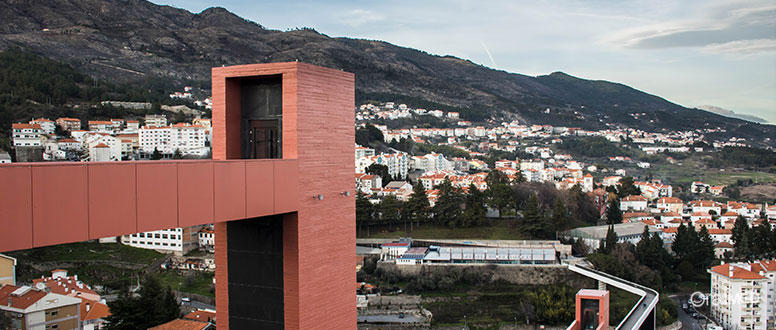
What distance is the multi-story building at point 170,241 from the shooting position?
24.9 m

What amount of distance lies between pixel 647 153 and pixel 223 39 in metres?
54.7

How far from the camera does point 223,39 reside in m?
79.8

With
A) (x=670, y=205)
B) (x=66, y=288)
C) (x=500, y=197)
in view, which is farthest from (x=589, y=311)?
(x=670, y=205)

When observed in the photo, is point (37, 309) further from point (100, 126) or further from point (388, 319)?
point (100, 126)

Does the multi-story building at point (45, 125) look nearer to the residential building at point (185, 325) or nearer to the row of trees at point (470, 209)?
the row of trees at point (470, 209)

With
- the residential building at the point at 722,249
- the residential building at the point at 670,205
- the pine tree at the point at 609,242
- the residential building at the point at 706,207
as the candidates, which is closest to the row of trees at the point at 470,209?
the pine tree at the point at 609,242

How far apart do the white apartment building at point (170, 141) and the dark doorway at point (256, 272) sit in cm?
3184

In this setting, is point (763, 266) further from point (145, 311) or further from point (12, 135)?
point (12, 135)

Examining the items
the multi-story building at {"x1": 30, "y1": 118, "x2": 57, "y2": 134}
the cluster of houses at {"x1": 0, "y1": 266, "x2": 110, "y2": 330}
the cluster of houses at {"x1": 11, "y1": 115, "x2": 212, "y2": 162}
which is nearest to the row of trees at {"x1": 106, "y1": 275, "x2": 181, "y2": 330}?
the cluster of houses at {"x1": 0, "y1": 266, "x2": 110, "y2": 330}

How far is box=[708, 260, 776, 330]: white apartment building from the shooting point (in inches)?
774

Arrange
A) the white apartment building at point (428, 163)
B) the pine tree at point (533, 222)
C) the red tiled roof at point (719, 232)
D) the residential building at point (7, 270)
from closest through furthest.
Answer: the residential building at point (7, 270)
the pine tree at point (533, 222)
the red tiled roof at point (719, 232)
the white apartment building at point (428, 163)

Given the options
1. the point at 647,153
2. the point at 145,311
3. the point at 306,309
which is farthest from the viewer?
the point at 647,153

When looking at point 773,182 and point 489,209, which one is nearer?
point 489,209

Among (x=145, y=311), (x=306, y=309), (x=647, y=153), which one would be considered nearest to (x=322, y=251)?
(x=306, y=309)
